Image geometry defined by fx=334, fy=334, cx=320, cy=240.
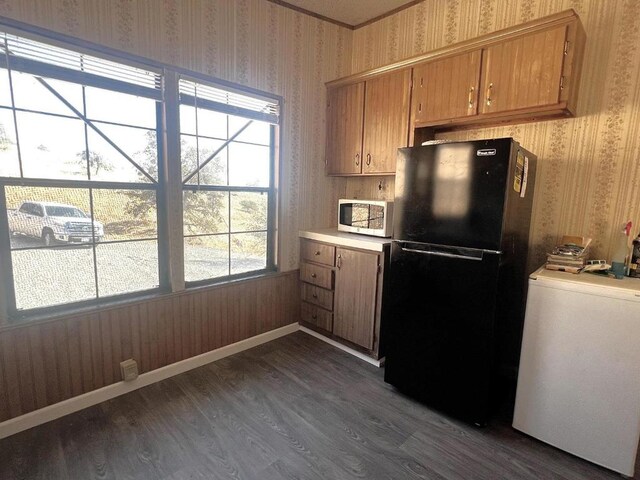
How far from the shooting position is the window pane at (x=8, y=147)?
1.72 metres

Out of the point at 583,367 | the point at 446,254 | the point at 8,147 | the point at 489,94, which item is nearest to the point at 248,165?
the point at 8,147

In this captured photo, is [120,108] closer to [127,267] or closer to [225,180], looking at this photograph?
[225,180]

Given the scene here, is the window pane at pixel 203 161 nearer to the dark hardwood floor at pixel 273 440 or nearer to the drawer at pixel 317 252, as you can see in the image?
the drawer at pixel 317 252

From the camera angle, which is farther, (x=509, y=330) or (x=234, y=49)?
(x=234, y=49)

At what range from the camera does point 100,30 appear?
1.94 m

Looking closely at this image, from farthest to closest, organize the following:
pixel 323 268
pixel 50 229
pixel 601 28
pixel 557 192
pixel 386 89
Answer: pixel 323 268, pixel 386 89, pixel 557 192, pixel 601 28, pixel 50 229

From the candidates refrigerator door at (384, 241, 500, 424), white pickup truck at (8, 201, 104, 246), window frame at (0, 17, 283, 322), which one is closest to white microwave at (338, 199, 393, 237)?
refrigerator door at (384, 241, 500, 424)

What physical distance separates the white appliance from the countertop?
3.39ft

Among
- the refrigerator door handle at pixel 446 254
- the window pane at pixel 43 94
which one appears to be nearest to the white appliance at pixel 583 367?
the refrigerator door handle at pixel 446 254

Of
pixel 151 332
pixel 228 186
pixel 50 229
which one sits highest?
pixel 228 186

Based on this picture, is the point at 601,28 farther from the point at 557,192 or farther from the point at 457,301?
the point at 457,301

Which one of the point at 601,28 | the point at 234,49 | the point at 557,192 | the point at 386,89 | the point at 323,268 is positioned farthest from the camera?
the point at 323,268

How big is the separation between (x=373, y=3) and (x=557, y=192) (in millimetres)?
2126

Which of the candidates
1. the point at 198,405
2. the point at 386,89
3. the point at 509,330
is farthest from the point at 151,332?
the point at 386,89
